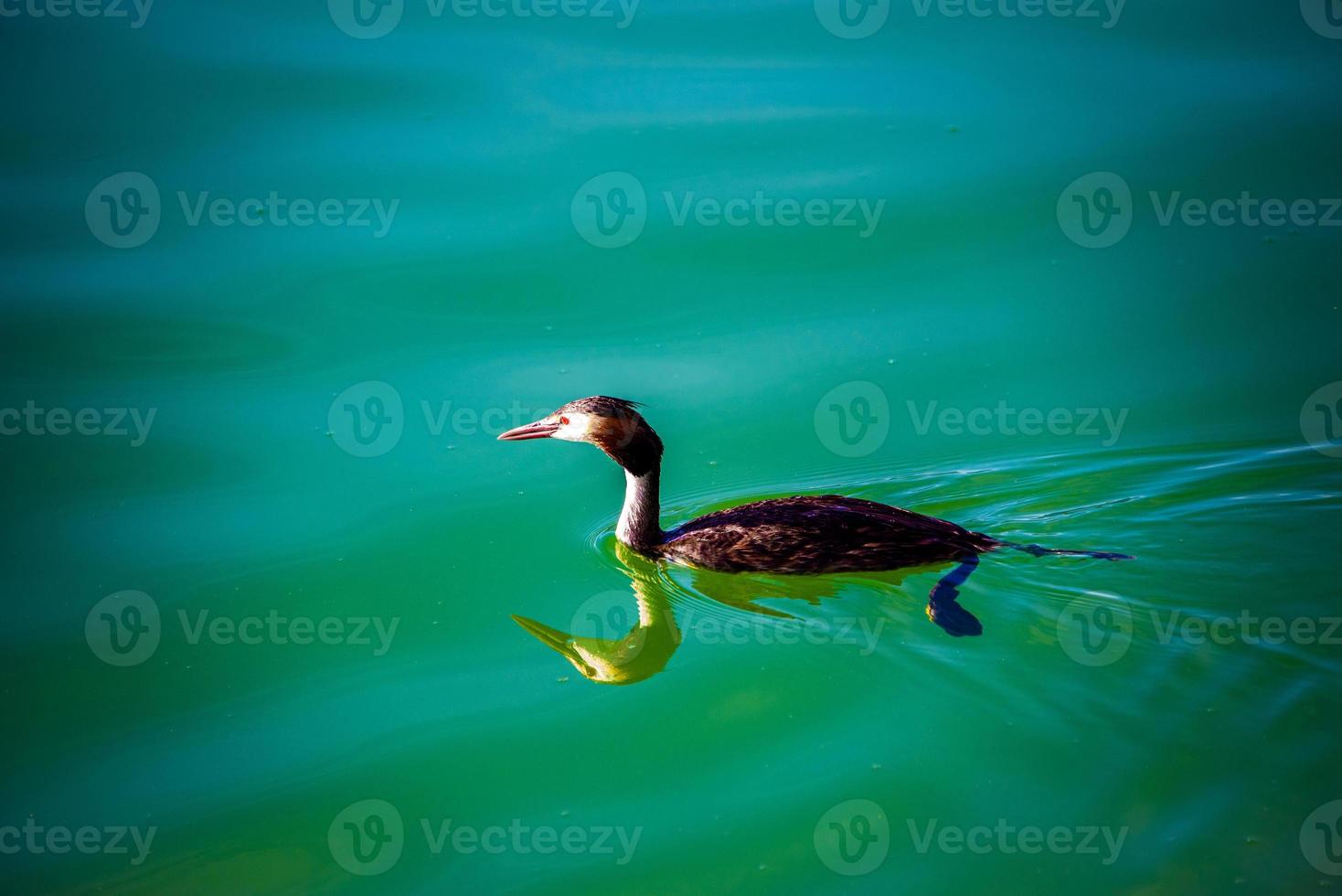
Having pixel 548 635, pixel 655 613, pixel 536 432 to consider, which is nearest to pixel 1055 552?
pixel 655 613

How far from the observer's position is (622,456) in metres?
6.26

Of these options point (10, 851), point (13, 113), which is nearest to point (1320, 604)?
point (10, 851)

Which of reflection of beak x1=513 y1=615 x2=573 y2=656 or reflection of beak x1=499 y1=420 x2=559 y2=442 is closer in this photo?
reflection of beak x1=513 y1=615 x2=573 y2=656

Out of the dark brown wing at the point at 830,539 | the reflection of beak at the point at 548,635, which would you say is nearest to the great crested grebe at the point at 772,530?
the dark brown wing at the point at 830,539

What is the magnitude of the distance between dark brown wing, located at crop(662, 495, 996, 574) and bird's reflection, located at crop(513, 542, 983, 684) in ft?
0.25

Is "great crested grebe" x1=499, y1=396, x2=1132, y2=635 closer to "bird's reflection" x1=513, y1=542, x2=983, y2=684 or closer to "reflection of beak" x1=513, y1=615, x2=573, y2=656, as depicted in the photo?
"bird's reflection" x1=513, y1=542, x2=983, y2=684

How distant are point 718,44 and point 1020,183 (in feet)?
8.57

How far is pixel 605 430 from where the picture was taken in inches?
242

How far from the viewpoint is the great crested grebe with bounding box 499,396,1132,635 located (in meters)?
5.96

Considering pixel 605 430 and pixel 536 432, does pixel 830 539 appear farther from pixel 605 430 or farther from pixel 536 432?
pixel 536 432

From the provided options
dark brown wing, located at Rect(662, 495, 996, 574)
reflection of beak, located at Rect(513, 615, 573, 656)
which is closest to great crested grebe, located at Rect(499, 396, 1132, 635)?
dark brown wing, located at Rect(662, 495, 996, 574)

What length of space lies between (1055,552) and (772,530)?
1400 millimetres

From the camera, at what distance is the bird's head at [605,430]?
611 centimetres

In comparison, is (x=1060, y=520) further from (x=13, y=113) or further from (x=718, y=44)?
(x=13, y=113)
